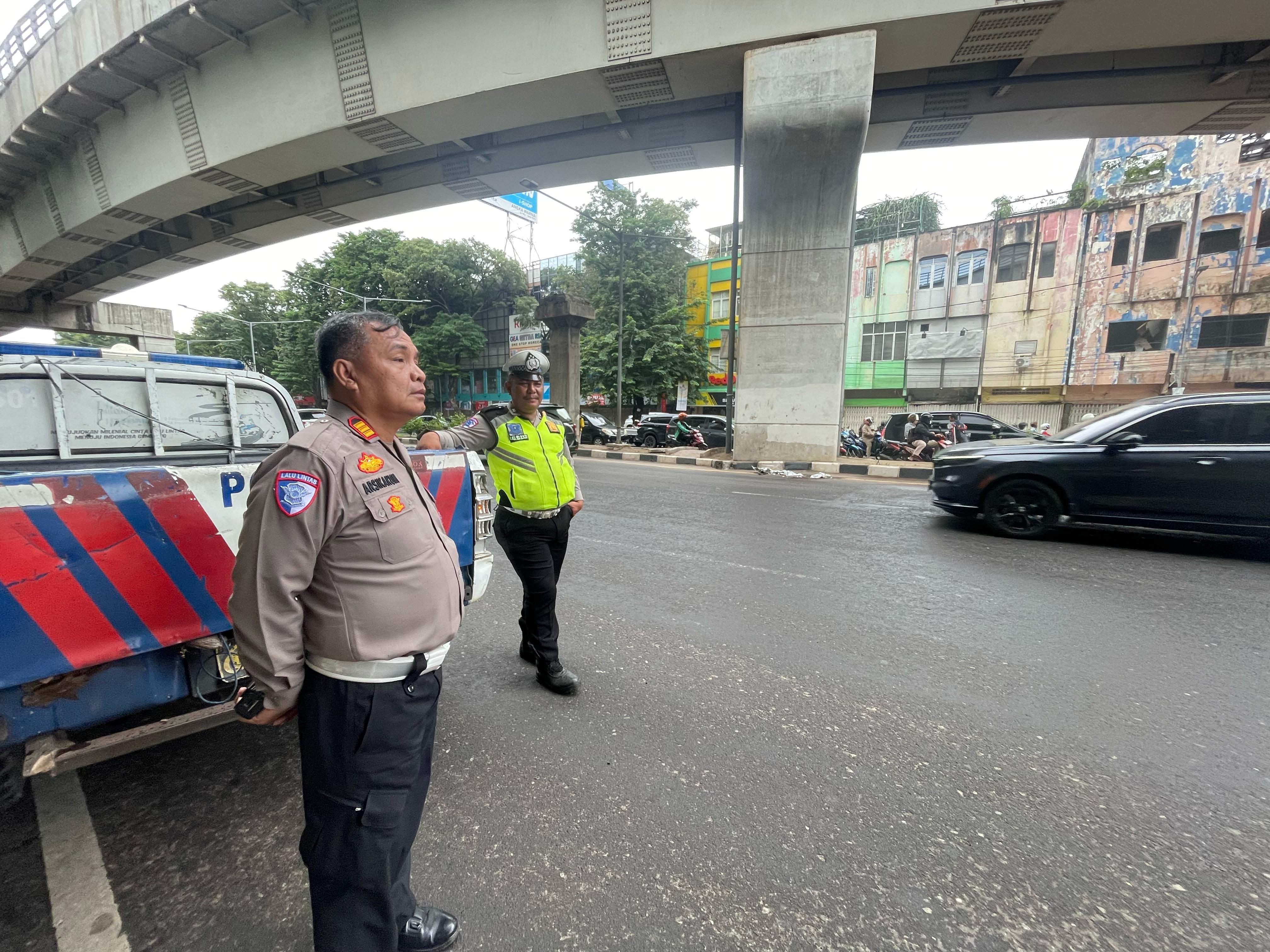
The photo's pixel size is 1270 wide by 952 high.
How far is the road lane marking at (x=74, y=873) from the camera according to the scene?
57.0 inches

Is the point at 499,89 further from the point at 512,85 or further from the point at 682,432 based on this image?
the point at 682,432

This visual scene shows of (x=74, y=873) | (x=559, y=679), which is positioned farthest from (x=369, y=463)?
(x=559, y=679)

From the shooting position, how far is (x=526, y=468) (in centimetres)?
271

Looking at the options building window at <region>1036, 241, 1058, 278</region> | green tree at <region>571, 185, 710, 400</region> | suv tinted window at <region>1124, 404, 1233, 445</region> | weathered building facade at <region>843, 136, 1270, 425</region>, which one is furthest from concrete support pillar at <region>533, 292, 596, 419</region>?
building window at <region>1036, 241, 1058, 278</region>

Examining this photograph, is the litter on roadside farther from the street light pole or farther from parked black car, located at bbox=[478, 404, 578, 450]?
the street light pole

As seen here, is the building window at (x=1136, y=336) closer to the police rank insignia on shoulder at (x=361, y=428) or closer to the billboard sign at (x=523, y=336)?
the billboard sign at (x=523, y=336)

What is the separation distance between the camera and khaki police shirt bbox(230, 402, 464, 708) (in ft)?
3.76

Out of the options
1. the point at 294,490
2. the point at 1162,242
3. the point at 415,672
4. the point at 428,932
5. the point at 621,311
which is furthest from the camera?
the point at 1162,242

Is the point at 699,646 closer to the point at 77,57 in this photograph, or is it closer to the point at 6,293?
the point at 77,57

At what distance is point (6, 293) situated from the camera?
851 inches

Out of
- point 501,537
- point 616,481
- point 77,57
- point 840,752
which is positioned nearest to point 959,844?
point 840,752

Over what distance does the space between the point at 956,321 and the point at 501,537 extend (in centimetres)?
2640

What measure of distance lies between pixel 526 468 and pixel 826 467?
1002 cm

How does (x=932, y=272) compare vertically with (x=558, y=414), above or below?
above
